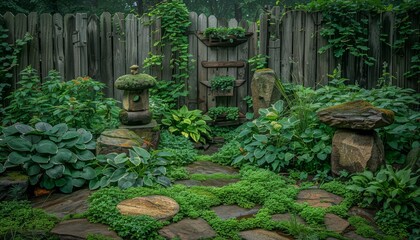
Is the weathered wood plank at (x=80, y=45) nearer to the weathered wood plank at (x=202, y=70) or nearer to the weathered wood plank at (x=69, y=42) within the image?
the weathered wood plank at (x=69, y=42)

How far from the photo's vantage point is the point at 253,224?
3768mm

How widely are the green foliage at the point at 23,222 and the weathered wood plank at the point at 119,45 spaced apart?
12.2ft

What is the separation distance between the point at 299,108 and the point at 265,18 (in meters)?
2.65

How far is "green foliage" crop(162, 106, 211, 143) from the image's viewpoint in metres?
6.83

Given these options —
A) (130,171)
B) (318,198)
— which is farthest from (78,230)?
(318,198)

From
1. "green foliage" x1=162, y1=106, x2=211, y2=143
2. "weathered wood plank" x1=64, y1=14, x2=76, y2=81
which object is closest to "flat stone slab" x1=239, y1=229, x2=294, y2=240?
"green foliage" x1=162, y1=106, x2=211, y2=143

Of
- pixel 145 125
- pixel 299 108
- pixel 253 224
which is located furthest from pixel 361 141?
pixel 145 125

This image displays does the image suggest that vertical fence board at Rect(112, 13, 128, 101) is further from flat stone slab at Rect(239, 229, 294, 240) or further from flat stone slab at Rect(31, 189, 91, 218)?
flat stone slab at Rect(239, 229, 294, 240)

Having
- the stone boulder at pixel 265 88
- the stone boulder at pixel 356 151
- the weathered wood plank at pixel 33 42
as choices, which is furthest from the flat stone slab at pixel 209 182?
the weathered wood plank at pixel 33 42

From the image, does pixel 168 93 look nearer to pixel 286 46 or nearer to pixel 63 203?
pixel 286 46

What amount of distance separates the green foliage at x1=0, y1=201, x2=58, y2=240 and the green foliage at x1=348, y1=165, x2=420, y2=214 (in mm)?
2893

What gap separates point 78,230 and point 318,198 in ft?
7.83

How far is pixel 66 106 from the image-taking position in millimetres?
5570

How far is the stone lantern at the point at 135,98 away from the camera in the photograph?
574 centimetres
